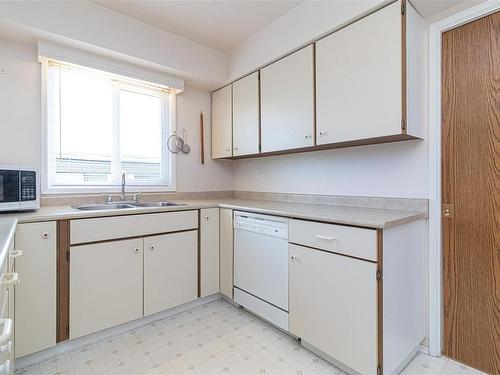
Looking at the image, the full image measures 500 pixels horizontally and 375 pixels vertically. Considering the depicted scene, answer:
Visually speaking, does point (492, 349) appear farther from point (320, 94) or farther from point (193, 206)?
point (193, 206)

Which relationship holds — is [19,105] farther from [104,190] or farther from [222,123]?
[222,123]

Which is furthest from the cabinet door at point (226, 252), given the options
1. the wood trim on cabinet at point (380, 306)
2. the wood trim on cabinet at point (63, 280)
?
the wood trim on cabinet at point (380, 306)

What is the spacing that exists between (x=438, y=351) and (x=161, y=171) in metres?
2.60

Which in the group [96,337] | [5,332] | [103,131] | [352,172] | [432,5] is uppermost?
[432,5]

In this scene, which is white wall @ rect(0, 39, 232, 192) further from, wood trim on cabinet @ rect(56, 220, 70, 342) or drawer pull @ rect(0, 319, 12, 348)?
drawer pull @ rect(0, 319, 12, 348)

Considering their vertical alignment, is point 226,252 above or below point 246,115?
below

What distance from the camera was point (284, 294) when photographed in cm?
184

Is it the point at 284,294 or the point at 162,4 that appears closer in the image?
the point at 284,294

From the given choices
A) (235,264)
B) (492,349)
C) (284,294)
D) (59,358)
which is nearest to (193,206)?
(235,264)

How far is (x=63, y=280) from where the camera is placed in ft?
5.52

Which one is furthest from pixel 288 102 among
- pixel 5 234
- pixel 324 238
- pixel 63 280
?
pixel 63 280

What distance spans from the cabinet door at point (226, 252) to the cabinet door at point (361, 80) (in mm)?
1007

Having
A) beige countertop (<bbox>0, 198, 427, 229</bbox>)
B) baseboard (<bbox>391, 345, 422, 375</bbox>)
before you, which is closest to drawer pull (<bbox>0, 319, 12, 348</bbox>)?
beige countertop (<bbox>0, 198, 427, 229</bbox>)

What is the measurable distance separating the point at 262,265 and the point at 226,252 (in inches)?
18.2
